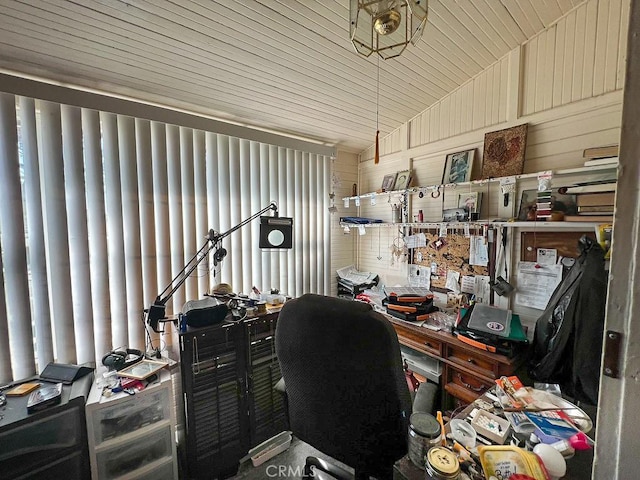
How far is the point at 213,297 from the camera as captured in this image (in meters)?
1.86

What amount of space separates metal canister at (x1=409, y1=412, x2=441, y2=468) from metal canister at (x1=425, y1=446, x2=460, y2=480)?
0.02 metres

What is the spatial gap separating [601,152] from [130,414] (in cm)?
293

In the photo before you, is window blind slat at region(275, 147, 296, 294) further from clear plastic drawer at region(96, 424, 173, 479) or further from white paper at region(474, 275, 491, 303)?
white paper at region(474, 275, 491, 303)

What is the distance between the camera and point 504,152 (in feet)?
6.09

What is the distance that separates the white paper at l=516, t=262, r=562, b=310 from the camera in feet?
5.53

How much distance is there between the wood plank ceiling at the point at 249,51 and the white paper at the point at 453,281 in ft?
4.71

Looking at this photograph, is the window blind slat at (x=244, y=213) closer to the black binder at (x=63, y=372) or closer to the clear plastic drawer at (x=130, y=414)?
the clear plastic drawer at (x=130, y=414)

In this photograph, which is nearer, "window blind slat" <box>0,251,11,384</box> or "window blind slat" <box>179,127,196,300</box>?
"window blind slat" <box>0,251,11,384</box>

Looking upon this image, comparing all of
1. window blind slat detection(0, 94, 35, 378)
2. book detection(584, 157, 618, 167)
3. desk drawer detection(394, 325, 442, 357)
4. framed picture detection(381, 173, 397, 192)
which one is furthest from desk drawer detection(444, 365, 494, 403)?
window blind slat detection(0, 94, 35, 378)

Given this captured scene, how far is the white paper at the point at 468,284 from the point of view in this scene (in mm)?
2053

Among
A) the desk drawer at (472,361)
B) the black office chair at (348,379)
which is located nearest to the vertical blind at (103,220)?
the black office chair at (348,379)

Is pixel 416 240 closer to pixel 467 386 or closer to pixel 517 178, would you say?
pixel 517 178

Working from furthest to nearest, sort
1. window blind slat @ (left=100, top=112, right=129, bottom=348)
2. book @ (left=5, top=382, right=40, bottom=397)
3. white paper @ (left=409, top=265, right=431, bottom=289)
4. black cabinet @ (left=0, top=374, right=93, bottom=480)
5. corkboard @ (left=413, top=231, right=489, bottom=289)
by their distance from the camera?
white paper @ (left=409, top=265, right=431, bottom=289)
corkboard @ (left=413, top=231, right=489, bottom=289)
window blind slat @ (left=100, top=112, right=129, bottom=348)
book @ (left=5, top=382, right=40, bottom=397)
black cabinet @ (left=0, top=374, right=93, bottom=480)

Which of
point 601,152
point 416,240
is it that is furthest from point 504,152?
point 416,240
